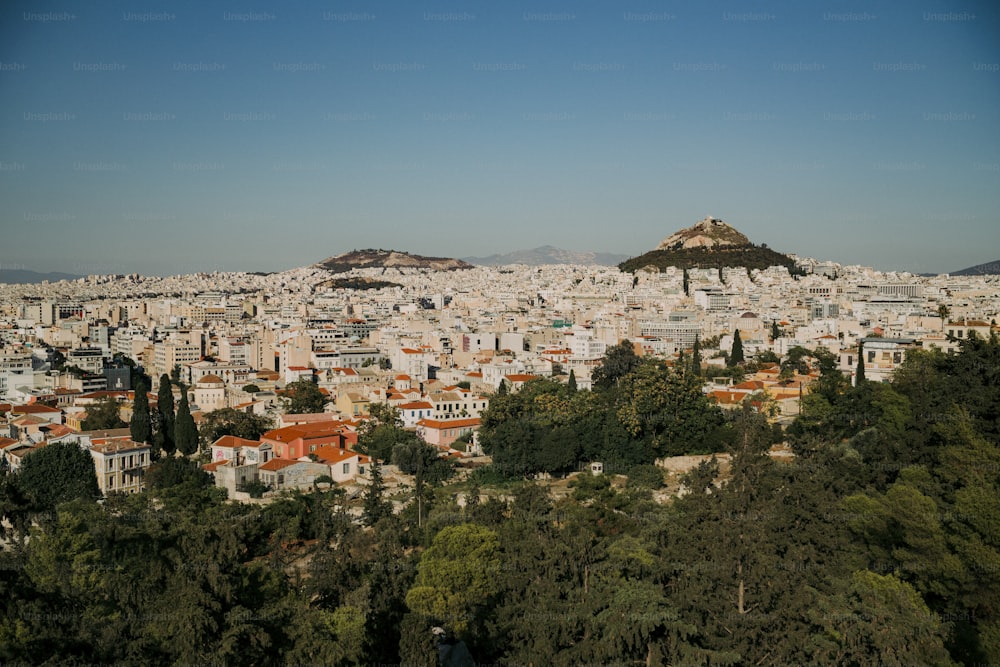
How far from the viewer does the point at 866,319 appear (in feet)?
117

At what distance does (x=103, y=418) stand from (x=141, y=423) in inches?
94.0

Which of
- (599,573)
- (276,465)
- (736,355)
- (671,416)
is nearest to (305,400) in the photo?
(276,465)

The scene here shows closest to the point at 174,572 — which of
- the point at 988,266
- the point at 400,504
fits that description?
the point at 400,504

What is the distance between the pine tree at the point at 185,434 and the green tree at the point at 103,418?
216 cm

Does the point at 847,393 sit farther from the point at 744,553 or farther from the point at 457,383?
the point at 457,383

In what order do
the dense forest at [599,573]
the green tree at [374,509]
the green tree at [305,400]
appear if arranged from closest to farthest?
the dense forest at [599,573] → the green tree at [374,509] → the green tree at [305,400]

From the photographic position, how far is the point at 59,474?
15.3m

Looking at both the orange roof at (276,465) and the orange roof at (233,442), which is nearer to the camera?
the orange roof at (276,465)

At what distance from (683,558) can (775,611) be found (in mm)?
894

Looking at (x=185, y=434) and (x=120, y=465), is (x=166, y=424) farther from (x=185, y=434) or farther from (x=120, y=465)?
(x=120, y=465)

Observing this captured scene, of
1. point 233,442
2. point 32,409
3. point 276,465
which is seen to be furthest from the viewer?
point 32,409

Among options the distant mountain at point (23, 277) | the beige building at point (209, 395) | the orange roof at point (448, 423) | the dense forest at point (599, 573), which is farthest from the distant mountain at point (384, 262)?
the dense forest at point (599, 573)

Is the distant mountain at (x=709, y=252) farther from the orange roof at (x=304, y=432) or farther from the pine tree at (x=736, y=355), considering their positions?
the orange roof at (x=304, y=432)

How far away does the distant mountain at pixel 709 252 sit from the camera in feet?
210
